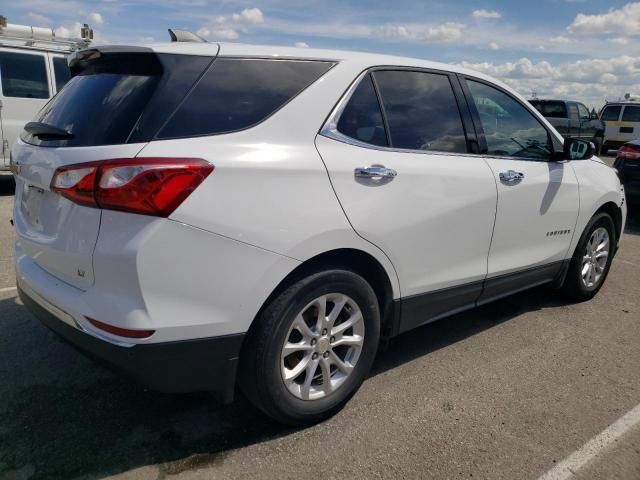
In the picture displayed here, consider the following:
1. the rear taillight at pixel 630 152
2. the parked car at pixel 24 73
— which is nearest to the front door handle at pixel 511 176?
the rear taillight at pixel 630 152

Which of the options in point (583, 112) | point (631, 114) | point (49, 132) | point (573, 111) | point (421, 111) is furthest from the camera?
point (631, 114)

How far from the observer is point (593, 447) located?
2.67m

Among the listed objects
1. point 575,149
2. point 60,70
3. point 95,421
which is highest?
point 60,70

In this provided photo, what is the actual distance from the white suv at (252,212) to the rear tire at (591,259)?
1.46 meters

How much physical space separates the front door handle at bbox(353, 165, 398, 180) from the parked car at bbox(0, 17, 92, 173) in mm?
7354

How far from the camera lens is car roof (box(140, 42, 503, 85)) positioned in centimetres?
242

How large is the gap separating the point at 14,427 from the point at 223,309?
1.29m

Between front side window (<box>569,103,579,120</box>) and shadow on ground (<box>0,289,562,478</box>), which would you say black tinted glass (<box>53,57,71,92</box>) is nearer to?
shadow on ground (<box>0,289,562,478</box>)

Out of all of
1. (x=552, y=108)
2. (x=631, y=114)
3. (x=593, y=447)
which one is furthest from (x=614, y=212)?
(x=631, y=114)

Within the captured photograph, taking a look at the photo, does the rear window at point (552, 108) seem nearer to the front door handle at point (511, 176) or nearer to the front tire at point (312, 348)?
the front door handle at point (511, 176)

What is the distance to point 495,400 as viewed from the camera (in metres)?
3.05

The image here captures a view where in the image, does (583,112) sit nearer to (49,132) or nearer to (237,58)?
(237,58)

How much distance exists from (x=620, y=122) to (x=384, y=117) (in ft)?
64.8

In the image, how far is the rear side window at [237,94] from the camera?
225 centimetres
